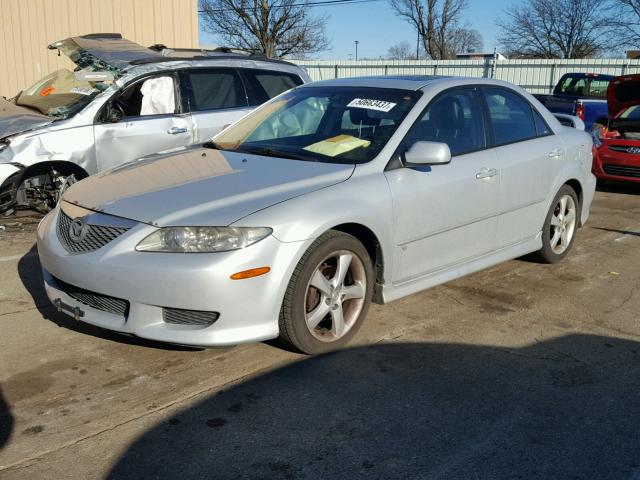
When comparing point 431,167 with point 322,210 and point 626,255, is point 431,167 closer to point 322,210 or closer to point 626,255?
point 322,210

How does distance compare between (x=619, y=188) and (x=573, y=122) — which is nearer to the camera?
(x=573, y=122)

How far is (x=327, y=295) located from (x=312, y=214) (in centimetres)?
50

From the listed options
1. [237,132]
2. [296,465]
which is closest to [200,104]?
[237,132]

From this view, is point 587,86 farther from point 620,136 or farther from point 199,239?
Answer: point 199,239

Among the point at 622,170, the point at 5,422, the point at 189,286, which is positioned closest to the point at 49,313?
the point at 5,422

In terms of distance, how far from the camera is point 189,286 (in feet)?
11.3

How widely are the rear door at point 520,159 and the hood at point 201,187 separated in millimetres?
1544

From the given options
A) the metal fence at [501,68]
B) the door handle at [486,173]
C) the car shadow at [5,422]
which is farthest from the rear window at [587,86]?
the car shadow at [5,422]

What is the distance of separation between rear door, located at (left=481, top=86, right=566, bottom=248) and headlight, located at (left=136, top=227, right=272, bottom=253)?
229 centimetres

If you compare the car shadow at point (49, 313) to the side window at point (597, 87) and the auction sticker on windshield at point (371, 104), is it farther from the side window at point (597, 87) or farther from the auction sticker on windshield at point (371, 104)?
the side window at point (597, 87)

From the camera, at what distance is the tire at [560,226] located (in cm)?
581

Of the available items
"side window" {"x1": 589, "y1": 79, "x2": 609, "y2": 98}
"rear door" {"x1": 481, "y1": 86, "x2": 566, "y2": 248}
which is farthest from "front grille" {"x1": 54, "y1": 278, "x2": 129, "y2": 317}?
"side window" {"x1": 589, "y1": 79, "x2": 609, "y2": 98}

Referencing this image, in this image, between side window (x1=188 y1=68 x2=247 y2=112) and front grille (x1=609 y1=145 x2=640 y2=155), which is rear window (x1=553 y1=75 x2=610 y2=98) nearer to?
Result: front grille (x1=609 y1=145 x2=640 y2=155)

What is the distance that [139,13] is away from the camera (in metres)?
14.1
